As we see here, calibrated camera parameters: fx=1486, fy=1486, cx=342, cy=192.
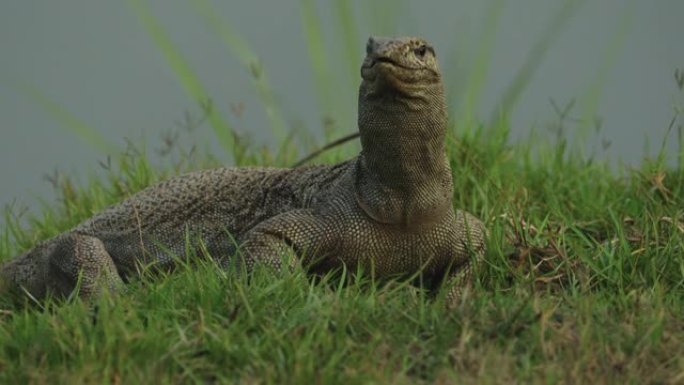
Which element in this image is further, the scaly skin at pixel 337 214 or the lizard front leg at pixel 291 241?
the lizard front leg at pixel 291 241

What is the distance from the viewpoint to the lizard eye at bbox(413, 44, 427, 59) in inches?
297

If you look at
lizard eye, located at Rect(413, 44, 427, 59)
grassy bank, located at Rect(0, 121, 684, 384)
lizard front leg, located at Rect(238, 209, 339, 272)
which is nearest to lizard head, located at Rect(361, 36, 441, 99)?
lizard eye, located at Rect(413, 44, 427, 59)

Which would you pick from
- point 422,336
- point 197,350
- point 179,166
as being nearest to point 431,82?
point 422,336

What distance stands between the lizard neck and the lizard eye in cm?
18

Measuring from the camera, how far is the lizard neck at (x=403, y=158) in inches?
301

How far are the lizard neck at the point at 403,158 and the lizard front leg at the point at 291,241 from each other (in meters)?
0.26

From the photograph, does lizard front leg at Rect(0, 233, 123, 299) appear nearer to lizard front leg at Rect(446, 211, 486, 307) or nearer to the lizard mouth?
lizard front leg at Rect(446, 211, 486, 307)

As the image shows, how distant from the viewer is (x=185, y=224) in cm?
887

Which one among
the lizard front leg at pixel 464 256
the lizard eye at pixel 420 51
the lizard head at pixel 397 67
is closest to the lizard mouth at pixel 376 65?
the lizard head at pixel 397 67

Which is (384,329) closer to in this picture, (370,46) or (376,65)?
(376,65)

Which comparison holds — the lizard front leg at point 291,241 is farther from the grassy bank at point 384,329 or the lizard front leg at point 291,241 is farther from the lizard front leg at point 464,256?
the lizard front leg at point 464,256

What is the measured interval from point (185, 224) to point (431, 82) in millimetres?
1996

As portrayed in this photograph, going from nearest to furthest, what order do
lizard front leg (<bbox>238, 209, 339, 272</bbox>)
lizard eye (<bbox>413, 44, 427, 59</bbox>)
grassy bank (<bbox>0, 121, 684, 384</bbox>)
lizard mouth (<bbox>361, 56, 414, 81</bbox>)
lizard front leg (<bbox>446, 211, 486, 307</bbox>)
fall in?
grassy bank (<bbox>0, 121, 684, 384</bbox>), lizard mouth (<bbox>361, 56, 414, 81</bbox>), lizard eye (<bbox>413, 44, 427, 59</bbox>), lizard front leg (<bbox>238, 209, 339, 272</bbox>), lizard front leg (<bbox>446, 211, 486, 307</bbox>)

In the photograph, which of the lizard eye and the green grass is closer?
the green grass
